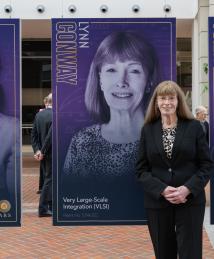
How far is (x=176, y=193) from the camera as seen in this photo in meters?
4.23

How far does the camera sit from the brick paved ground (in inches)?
251

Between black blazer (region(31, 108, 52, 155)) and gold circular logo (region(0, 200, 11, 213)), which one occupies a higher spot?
black blazer (region(31, 108, 52, 155))

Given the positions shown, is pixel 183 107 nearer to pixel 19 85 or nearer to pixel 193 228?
pixel 193 228

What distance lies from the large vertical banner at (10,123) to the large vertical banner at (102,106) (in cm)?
41

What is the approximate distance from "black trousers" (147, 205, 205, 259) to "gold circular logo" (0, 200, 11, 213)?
76.5 inches

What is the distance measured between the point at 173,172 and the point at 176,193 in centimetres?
18

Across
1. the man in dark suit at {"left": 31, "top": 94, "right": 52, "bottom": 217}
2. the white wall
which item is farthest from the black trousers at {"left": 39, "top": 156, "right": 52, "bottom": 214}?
the white wall

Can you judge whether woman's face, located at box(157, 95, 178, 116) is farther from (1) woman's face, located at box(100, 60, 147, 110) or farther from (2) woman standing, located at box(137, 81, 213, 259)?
(1) woman's face, located at box(100, 60, 147, 110)

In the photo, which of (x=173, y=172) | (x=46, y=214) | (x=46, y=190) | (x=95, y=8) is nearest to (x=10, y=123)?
(x=173, y=172)

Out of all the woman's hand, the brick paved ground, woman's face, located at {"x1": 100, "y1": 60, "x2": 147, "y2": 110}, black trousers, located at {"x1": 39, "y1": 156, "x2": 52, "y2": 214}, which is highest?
woman's face, located at {"x1": 100, "y1": 60, "x2": 147, "y2": 110}

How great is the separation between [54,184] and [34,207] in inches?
160

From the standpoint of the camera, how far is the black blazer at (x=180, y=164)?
430 centimetres

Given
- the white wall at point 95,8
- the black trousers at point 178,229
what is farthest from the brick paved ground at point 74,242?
the white wall at point 95,8

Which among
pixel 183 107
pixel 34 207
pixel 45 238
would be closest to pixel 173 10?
pixel 34 207
